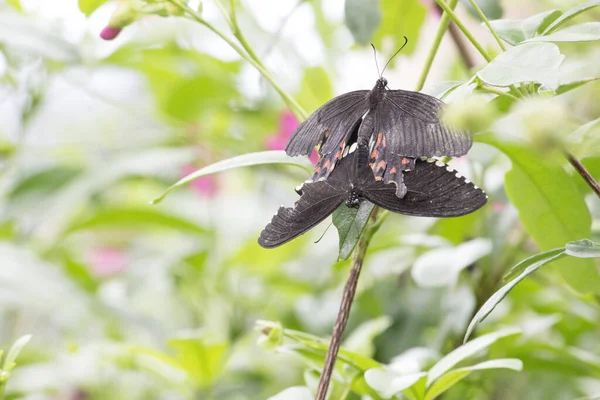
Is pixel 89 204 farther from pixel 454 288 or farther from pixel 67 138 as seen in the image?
pixel 454 288

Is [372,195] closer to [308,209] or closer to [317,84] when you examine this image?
[308,209]

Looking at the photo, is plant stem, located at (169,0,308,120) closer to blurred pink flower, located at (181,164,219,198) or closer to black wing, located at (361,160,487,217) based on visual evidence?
black wing, located at (361,160,487,217)

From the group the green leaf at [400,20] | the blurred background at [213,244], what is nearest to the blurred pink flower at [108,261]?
the blurred background at [213,244]

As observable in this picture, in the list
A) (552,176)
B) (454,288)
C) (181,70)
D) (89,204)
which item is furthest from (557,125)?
(89,204)

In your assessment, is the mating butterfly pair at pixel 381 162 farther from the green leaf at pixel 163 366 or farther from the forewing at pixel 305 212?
the green leaf at pixel 163 366

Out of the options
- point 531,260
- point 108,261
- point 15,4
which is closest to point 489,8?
point 531,260

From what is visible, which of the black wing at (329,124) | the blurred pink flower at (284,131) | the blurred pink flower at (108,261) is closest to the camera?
the black wing at (329,124)

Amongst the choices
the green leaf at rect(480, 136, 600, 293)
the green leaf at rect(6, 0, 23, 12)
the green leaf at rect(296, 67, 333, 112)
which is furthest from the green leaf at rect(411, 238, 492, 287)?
the green leaf at rect(6, 0, 23, 12)
